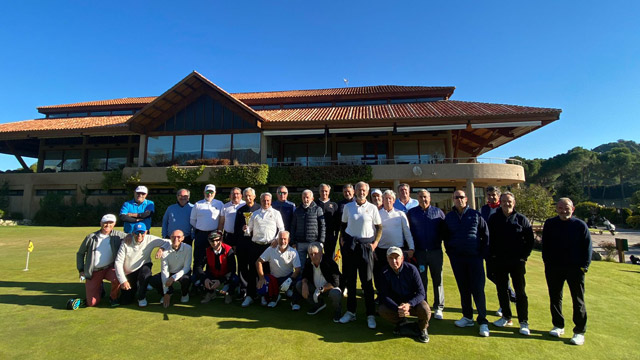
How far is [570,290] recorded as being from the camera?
12.2 ft

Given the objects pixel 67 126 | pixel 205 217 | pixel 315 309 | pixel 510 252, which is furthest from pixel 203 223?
pixel 67 126

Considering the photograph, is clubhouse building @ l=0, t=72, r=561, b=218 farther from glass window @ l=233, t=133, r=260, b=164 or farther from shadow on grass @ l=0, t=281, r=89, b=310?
shadow on grass @ l=0, t=281, r=89, b=310

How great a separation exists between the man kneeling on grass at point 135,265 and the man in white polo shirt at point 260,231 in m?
1.43

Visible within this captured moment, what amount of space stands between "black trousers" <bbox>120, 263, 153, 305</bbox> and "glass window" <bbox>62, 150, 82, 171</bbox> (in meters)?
24.6

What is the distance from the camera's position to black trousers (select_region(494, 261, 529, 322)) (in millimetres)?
3828

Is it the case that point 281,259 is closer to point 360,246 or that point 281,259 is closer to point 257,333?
point 257,333

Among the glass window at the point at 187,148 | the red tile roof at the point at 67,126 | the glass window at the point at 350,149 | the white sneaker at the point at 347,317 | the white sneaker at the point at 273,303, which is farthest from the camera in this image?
the glass window at the point at 350,149

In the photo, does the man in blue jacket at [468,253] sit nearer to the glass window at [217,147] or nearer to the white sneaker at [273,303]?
the white sneaker at [273,303]

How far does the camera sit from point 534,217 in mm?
17828

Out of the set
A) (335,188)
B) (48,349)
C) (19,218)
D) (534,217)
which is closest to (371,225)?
(48,349)

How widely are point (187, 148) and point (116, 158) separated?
7861 mm

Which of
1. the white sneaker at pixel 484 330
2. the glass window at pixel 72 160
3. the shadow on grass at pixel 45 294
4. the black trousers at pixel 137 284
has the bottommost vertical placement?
the shadow on grass at pixel 45 294

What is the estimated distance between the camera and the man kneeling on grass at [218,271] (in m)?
4.94

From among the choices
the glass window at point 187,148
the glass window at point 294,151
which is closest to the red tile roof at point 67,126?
the glass window at point 187,148
